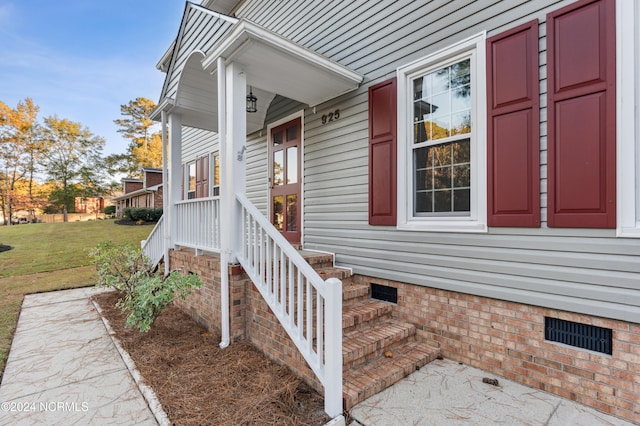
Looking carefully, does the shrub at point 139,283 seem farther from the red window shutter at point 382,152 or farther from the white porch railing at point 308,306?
the red window shutter at point 382,152

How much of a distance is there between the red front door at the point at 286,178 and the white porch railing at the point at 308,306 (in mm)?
1695

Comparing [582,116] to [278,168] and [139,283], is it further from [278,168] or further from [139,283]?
[139,283]

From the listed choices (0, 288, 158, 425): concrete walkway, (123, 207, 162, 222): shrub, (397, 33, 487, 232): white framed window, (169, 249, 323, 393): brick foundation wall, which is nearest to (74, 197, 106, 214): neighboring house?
(123, 207, 162, 222): shrub

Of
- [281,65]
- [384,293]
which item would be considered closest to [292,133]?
[281,65]

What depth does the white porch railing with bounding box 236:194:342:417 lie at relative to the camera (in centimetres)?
217

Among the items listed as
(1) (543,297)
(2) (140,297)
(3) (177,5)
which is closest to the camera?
(1) (543,297)

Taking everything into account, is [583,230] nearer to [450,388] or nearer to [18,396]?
[450,388]

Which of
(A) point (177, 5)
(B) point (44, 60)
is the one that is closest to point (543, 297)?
(A) point (177, 5)

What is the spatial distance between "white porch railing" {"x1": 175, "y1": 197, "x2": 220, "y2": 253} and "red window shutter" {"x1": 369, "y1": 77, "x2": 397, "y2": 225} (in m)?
2.00

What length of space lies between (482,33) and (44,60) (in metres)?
29.2

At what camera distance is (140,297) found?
11.4ft

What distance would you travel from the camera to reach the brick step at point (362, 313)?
120 inches

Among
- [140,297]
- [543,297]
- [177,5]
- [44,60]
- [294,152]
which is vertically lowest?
[140,297]

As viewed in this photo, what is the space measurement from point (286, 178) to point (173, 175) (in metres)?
1.93
